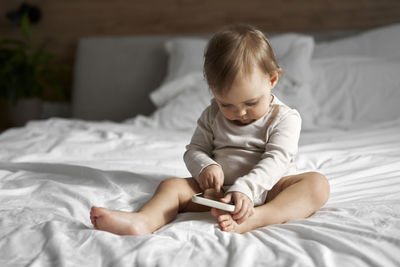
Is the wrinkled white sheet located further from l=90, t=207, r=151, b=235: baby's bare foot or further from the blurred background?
the blurred background

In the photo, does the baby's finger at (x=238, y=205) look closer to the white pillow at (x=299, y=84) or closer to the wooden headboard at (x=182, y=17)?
the white pillow at (x=299, y=84)

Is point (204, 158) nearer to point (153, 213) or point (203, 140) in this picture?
point (203, 140)

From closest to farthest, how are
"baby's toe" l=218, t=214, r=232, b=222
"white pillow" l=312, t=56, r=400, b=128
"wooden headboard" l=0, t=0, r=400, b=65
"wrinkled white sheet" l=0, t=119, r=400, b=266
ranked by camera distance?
"wrinkled white sheet" l=0, t=119, r=400, b=266 < "baby's toe" l=218, t=214, r=232, b=222 < "white pillow" l=312, t=56, r=400, b=128 < "wooden headboard" l=0, t=0, r=400, b=65

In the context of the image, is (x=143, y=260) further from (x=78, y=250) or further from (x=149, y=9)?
(x=149, y=9)

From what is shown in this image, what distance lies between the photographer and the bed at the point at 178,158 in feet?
2.24

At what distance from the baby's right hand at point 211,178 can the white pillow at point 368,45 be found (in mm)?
1363

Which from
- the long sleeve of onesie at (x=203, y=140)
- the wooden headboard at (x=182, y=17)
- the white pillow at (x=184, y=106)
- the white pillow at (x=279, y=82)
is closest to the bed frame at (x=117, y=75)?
the wooden headboard at (x=182, y=17)

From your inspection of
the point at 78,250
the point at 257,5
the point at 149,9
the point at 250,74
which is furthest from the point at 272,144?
the point at 149,9

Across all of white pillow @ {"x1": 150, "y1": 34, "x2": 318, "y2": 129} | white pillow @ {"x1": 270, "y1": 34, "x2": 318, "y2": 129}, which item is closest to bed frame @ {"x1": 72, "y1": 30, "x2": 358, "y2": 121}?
white pillow @ {"x1": 150, "y1": 34, "x2": 318, "y2": 129}

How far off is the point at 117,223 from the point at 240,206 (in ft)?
0.76

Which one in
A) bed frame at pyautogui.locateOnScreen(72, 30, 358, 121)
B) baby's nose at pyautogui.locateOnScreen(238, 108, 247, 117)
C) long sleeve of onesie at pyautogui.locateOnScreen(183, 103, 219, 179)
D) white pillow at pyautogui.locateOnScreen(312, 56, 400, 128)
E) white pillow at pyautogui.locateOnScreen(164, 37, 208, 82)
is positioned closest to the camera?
baby's nose at pyautogui.locateOnScreen(238, 108, 247, 117)

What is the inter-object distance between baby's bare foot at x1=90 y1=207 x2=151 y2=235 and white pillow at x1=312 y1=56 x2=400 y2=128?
125cm

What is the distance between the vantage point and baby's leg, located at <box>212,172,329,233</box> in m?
0.80

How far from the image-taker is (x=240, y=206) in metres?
0.79
